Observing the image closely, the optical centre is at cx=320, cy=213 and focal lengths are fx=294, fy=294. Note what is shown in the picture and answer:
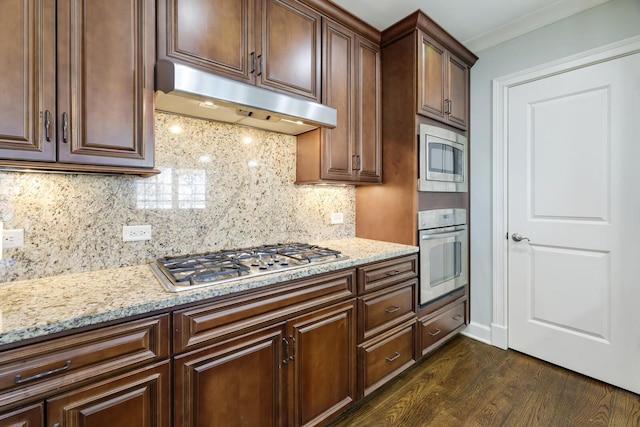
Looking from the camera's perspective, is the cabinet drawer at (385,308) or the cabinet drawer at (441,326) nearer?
the cabinet drawer at (385,308)

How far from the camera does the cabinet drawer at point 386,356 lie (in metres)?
1.81

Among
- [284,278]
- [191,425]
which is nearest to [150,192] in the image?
[284,278]

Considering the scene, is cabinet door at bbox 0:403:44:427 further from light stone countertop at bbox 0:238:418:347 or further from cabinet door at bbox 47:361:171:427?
light stone countertop at bbox 0:238:418:347

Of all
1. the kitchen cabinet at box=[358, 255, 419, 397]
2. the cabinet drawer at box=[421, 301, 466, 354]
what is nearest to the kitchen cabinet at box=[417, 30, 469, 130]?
the kitchen cabinet at box=[358, 255, 419, 397]

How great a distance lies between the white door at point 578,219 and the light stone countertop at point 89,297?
1885mm

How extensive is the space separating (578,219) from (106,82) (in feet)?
9.93

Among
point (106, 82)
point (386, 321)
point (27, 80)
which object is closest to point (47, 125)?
point (27, 80)

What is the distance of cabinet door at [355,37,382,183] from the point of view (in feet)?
7.29

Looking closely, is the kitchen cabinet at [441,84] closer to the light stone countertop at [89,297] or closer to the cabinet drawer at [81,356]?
the light stone countertop at [89,297]

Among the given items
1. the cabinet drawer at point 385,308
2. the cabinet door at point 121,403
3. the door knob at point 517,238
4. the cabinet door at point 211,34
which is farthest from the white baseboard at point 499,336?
the cabinet door at point 211,34

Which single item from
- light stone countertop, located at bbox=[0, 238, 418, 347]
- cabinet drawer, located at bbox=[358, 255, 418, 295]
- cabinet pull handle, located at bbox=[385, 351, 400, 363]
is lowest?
cabinet pull handle, located at bbox=[385, 351, 400, 363]

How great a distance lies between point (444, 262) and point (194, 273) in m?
1.94

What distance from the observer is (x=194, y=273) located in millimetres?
1291

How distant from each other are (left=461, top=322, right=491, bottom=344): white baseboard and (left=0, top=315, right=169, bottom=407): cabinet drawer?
2.69 meters
